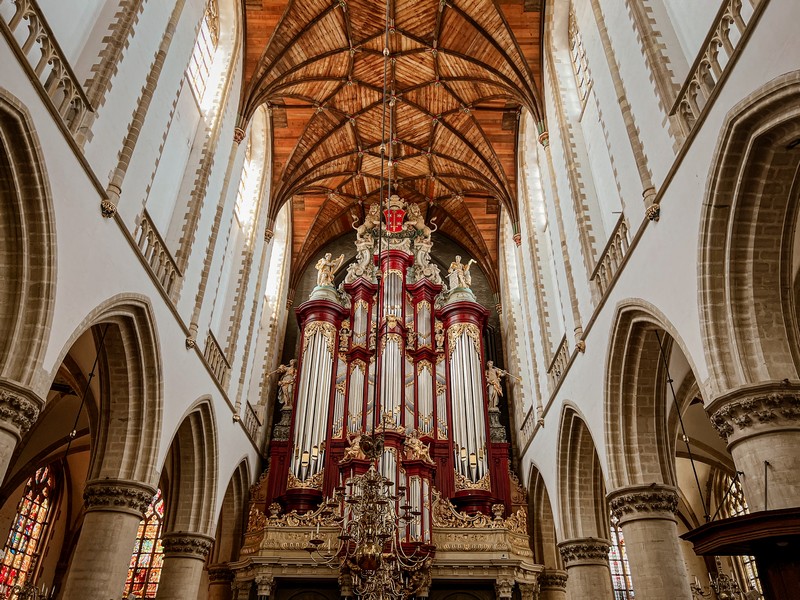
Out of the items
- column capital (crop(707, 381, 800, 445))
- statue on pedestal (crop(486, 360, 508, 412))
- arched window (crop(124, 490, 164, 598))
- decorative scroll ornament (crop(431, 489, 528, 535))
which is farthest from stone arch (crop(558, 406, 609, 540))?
arched window (crop(124, 490, 164, 598))

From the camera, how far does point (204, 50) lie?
15039mm

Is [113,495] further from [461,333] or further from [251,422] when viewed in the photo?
[461,333]

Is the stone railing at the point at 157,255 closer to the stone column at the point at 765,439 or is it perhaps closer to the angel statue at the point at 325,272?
the stone column at the point at 765,439

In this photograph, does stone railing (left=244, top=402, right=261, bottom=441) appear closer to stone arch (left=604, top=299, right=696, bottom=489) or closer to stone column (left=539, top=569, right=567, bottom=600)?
stone column (left=539, top=569, right=567, bottom=600)

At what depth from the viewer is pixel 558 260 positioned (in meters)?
14.7

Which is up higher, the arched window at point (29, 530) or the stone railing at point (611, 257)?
the stone railing at point (611, 257)

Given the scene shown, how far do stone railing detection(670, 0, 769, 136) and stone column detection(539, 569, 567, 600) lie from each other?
12.0m

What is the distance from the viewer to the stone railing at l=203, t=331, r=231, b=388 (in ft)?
45.4

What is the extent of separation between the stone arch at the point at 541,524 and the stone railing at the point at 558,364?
301 centimetres

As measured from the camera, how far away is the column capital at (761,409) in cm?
689

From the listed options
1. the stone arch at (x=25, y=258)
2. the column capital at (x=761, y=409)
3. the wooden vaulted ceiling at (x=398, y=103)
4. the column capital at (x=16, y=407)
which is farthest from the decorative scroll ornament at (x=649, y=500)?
the wooden vaulted ceiling at (x=398, y=103)

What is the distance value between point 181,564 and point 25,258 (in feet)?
26.9

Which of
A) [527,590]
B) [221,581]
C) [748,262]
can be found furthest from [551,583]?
[748,262]

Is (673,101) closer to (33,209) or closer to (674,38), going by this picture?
(674,38)
